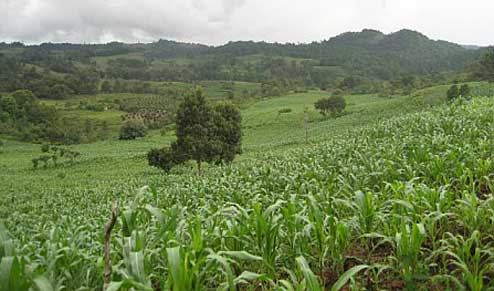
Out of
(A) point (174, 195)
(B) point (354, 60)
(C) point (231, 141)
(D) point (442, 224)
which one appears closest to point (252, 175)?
(A) point (174, 195)

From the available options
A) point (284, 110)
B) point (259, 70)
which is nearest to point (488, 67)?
point (284, 110)

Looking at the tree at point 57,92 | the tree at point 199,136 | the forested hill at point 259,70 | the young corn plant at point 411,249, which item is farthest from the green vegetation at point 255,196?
the forested hill at point 259,70

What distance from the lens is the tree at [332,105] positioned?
6297cm

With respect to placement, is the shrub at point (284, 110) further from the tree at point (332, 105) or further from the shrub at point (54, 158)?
the shrub at point (54, 158)

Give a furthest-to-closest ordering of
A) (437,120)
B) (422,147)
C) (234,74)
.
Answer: (234,74), (437,120), (422,147)

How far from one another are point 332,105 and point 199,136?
40.2 metres

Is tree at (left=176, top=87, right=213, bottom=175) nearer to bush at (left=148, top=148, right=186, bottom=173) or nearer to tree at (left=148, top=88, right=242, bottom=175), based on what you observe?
tree at (left=148, top=88, right=242, bottom=175)

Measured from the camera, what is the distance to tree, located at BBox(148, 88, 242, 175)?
27609mm

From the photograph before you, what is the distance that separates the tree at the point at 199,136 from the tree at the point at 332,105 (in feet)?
117

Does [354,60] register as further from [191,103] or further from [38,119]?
[191,103]

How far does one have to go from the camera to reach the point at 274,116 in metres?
67.4

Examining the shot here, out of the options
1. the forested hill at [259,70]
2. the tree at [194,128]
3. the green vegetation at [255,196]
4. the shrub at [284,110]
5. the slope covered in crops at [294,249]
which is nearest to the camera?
the slope covered in crops at [294,249]

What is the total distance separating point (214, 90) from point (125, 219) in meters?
127

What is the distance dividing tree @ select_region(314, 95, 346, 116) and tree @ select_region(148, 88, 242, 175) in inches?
1402
